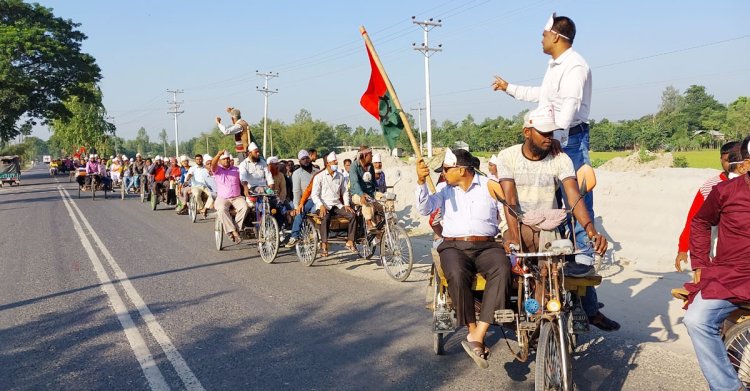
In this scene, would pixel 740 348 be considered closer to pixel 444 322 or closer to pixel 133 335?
pixel 444 322

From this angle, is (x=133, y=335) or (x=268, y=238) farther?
(x=268, y=238)

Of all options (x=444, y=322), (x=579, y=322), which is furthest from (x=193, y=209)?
(x=579, y=322)

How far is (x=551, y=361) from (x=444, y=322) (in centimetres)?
120

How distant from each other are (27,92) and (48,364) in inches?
1896

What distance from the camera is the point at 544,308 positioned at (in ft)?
13.4

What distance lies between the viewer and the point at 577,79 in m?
5.22

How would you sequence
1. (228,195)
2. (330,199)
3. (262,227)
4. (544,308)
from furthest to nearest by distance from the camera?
Result: (228,195)
(262,227)
(330,199)
(544,308)

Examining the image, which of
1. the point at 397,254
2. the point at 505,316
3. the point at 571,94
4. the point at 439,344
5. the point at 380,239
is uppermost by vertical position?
the point at 571,94

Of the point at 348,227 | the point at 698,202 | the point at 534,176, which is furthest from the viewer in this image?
the point at 348,227

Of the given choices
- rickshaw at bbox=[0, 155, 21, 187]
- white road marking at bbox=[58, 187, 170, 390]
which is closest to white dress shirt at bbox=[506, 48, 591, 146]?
white road marking at bbox=[58, 187, 170, 390]

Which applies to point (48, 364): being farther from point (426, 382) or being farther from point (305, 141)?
point (305, 141)

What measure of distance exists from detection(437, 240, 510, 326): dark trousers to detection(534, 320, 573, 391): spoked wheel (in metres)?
0.61

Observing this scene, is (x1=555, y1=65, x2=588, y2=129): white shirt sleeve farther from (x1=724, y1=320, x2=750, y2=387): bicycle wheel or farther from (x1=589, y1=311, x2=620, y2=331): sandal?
(x1=724, y1=320, x2=750, y2=387): bicycle wheel

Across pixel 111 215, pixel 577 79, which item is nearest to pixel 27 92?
pixel 111 215
